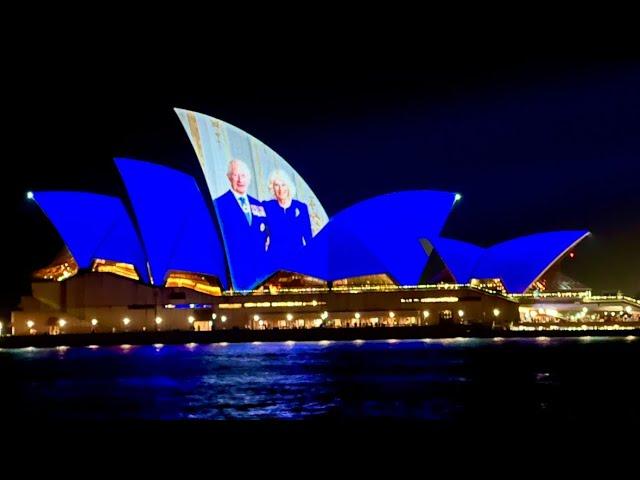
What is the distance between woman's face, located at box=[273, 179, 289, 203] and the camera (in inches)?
2180

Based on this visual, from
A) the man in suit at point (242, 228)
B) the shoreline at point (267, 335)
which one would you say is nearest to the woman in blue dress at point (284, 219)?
the man in suit at point (242, 228)

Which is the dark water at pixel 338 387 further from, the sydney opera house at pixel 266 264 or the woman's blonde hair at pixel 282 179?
the woman's blonde hair at pixel 282 179

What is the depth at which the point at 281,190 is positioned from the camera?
5578 cm

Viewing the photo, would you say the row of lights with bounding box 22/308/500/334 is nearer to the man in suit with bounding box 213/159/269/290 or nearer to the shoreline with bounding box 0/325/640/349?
the shoreline with bounding box 0/325/640/349

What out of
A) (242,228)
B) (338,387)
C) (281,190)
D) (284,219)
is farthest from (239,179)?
(338,387)

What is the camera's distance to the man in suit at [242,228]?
2039 inches

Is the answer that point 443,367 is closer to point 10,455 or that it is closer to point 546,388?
point 546,388

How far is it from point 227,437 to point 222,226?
36973 mm

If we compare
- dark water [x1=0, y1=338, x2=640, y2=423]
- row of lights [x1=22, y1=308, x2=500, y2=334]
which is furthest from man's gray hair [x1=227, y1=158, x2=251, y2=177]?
dark water [x1=0, y1=338, x2=640, y2=423]

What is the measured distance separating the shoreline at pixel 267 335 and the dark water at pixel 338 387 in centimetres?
1473

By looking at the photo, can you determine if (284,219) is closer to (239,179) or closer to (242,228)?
(242,228)

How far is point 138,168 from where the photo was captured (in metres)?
47.7

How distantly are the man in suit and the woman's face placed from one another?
1867 mm

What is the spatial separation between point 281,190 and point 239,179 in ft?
13.0
